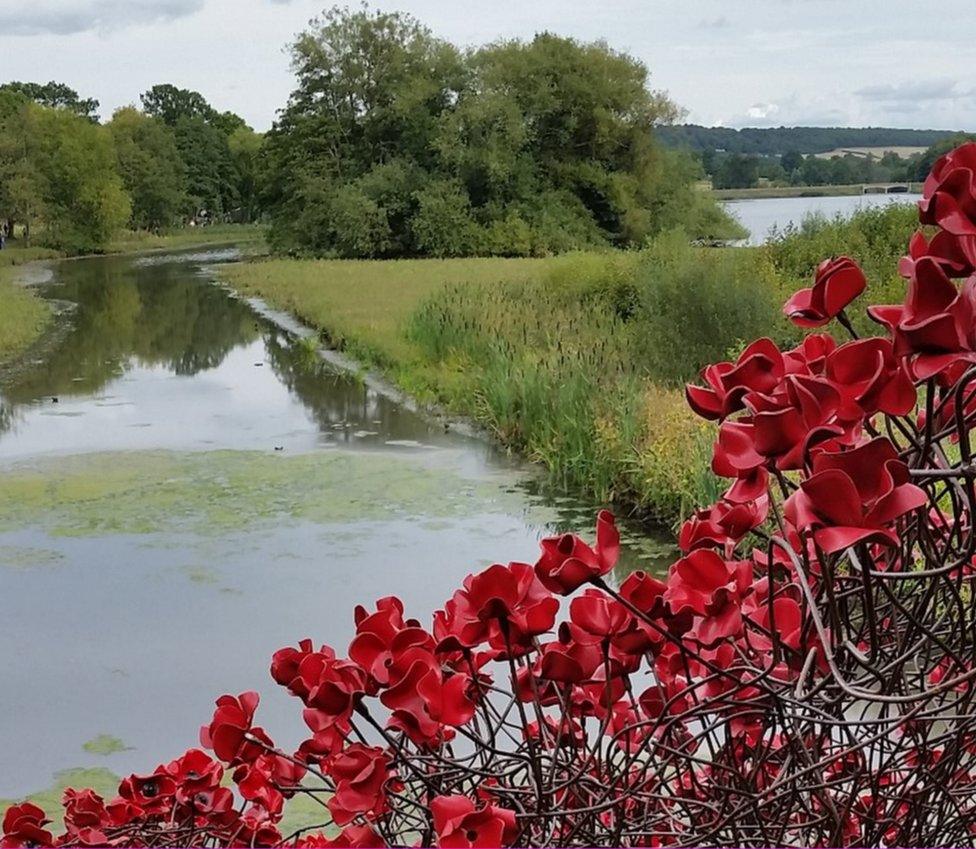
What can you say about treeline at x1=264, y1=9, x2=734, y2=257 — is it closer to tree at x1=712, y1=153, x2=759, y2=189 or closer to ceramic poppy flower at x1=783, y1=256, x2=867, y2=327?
tree at x1=712, y1=153, x2=759, y2=189

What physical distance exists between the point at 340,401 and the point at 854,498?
24.7 feet

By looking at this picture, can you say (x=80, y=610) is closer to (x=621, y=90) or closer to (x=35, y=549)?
(x=35, y=549)

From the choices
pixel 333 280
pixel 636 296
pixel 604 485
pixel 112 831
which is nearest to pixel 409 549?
pixel 604 485

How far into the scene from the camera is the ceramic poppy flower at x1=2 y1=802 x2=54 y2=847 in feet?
3.19

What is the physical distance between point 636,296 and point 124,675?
6866 millimetres

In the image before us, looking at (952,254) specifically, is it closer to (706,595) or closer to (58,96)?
(706,595)

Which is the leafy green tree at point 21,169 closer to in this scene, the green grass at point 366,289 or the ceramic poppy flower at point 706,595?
the green grass at point 366,289

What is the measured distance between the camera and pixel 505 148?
2467 cm

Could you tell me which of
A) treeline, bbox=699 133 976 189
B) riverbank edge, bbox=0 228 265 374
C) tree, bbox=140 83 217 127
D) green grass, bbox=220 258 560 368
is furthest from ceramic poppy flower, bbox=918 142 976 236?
tree, bbox=140 83 217 127

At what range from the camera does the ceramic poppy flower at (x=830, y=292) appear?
A: 708 millimetres

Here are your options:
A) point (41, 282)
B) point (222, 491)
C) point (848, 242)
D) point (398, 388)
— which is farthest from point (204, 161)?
point (222, 491)

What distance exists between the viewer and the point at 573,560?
71 cm

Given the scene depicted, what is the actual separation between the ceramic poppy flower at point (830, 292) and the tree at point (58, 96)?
49.0 metres

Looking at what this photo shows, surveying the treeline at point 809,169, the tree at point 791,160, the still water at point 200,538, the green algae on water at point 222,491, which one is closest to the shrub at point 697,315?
the still water at point 200,538
